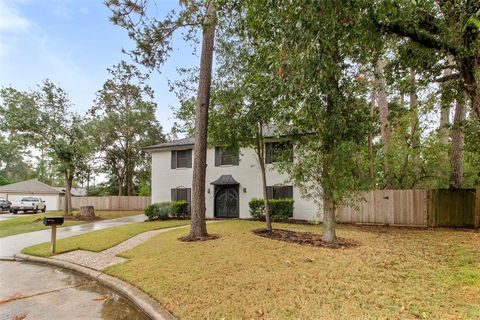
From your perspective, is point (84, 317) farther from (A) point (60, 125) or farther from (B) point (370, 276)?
(A) point (60, 125)

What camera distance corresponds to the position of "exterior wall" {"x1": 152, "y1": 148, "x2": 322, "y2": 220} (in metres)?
15.1

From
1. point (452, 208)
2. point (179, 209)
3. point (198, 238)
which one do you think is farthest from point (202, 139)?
point (452, 208)

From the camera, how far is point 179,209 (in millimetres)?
16547

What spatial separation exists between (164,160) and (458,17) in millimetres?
16341

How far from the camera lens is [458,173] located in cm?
1225

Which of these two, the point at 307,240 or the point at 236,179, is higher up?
the point at 236,179

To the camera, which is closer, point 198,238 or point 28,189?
point 198,238

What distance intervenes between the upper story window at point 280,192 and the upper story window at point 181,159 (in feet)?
18.3

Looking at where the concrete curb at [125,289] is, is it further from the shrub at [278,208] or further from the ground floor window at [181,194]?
the ground floor window at [181,194]

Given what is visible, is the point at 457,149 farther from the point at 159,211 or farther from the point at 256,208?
the point at 159,211

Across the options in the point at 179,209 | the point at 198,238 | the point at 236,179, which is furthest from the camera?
the point at 236,179

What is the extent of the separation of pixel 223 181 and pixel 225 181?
0.14 m

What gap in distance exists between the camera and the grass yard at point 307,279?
3.78 m

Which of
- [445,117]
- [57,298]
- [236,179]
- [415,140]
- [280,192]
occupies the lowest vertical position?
[57,298]
